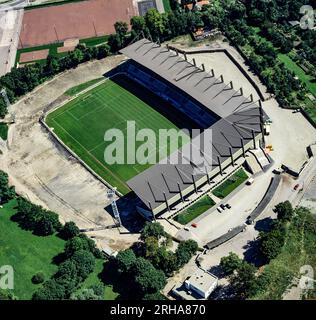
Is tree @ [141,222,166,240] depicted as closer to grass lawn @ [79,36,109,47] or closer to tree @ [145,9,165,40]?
tree @ [145,9,165,40]

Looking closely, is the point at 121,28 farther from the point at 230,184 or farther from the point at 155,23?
the point at 230,184

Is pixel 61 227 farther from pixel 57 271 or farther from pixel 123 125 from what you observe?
pixel 123 125

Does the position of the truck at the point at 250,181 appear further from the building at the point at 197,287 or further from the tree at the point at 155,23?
the tree at the point at 155,23

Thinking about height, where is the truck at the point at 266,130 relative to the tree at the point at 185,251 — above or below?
above

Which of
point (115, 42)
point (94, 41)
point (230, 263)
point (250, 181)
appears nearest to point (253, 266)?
point (230, 263)

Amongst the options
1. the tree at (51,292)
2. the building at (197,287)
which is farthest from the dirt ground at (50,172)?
the building at (197,287)

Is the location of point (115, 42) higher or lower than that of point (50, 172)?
higher

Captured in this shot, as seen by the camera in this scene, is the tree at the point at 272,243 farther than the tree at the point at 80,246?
No
